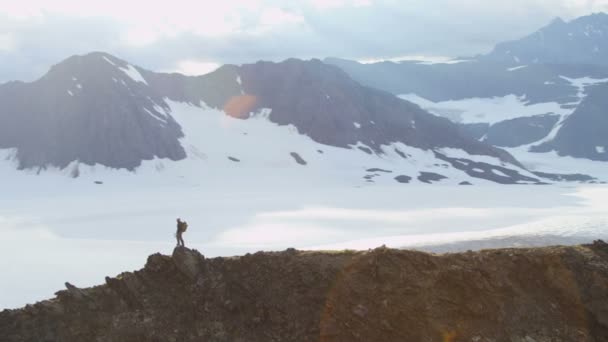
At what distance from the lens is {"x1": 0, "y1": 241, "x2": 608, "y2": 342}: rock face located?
1712cm

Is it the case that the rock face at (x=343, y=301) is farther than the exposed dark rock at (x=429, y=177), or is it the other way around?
the exposed dark rock at (x=429, y=177)

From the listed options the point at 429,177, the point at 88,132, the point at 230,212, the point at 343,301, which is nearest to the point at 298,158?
the point at 429,177

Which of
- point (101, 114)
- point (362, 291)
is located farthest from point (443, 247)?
point (101, 114)

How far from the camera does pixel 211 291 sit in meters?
18.9

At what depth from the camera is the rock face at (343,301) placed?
17.1m

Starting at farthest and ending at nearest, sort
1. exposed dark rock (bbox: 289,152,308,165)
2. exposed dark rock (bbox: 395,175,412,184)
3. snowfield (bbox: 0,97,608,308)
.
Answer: exposed dark rock (bbox: 289,152,308,165), exposed dark rock (bbox: 395,175,412,184), snowfield (bbox: 0,97,608,308)

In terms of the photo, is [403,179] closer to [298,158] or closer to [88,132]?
[298,158]

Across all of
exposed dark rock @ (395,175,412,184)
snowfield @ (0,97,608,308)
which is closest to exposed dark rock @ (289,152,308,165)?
snowfield @ (0,97,608,308)

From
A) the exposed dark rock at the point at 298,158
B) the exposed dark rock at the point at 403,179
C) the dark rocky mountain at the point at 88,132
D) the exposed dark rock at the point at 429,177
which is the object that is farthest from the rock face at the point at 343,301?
the exposed dark rock at the point at 298,158

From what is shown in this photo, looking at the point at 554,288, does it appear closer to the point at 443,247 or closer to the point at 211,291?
the point at 211,291

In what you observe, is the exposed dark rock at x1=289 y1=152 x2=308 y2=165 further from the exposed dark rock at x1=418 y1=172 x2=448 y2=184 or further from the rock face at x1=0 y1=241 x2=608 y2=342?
the rock face at x1=0 y1=241 x2=608 y2=342

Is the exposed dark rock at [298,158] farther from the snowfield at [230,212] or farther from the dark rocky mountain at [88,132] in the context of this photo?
the dark rocky mountain at [88,132]

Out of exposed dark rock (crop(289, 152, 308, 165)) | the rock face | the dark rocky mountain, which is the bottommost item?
the rock face

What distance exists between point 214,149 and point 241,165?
14.3m
